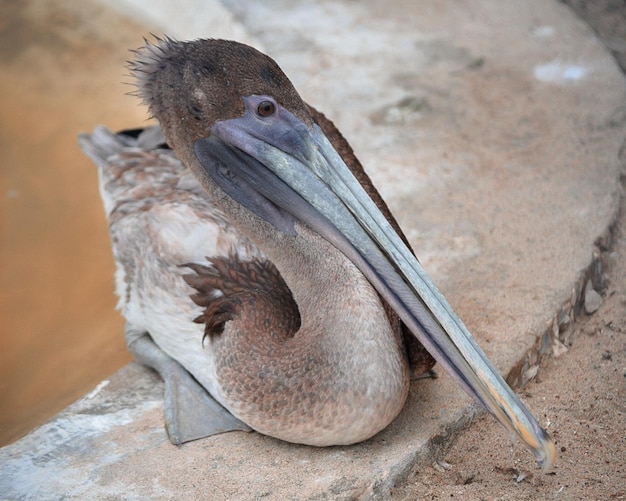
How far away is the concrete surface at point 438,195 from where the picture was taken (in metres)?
2.67

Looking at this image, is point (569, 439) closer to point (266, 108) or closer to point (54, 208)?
point (266, 108)

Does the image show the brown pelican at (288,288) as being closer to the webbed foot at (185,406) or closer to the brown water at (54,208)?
the webbed foot at (185,406)

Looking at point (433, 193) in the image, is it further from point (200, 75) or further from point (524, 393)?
point (200, 75)

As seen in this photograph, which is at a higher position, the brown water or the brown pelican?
the brown pelican

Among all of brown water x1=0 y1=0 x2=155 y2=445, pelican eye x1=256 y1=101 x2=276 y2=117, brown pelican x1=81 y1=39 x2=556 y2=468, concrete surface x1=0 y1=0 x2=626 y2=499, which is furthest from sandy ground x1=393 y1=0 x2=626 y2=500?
brown water x1=0 y1=0 x2=155 y2=445

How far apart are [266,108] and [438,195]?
5.34ft

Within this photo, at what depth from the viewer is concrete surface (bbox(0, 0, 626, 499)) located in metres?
2.67

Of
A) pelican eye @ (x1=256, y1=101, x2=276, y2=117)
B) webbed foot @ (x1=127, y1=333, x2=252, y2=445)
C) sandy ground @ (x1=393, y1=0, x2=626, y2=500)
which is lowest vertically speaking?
sandy ground @ (x1=393, y1=0, x2=626, y2=500)

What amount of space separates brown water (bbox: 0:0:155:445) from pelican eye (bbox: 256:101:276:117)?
1639 mm

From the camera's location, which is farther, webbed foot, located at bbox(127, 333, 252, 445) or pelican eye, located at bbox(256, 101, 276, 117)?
webbed foot, located at bbox(127, 333, 252, 445)

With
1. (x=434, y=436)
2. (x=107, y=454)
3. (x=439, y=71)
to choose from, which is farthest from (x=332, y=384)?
(x=439, y=71)

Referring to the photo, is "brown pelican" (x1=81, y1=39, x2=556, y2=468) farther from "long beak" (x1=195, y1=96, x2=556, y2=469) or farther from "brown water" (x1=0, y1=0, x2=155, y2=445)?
"brown water" (x1=0, y1=0, x2=155, y2=445)

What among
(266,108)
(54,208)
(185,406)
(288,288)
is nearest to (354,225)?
(266,108)

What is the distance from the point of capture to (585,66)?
188 inches
